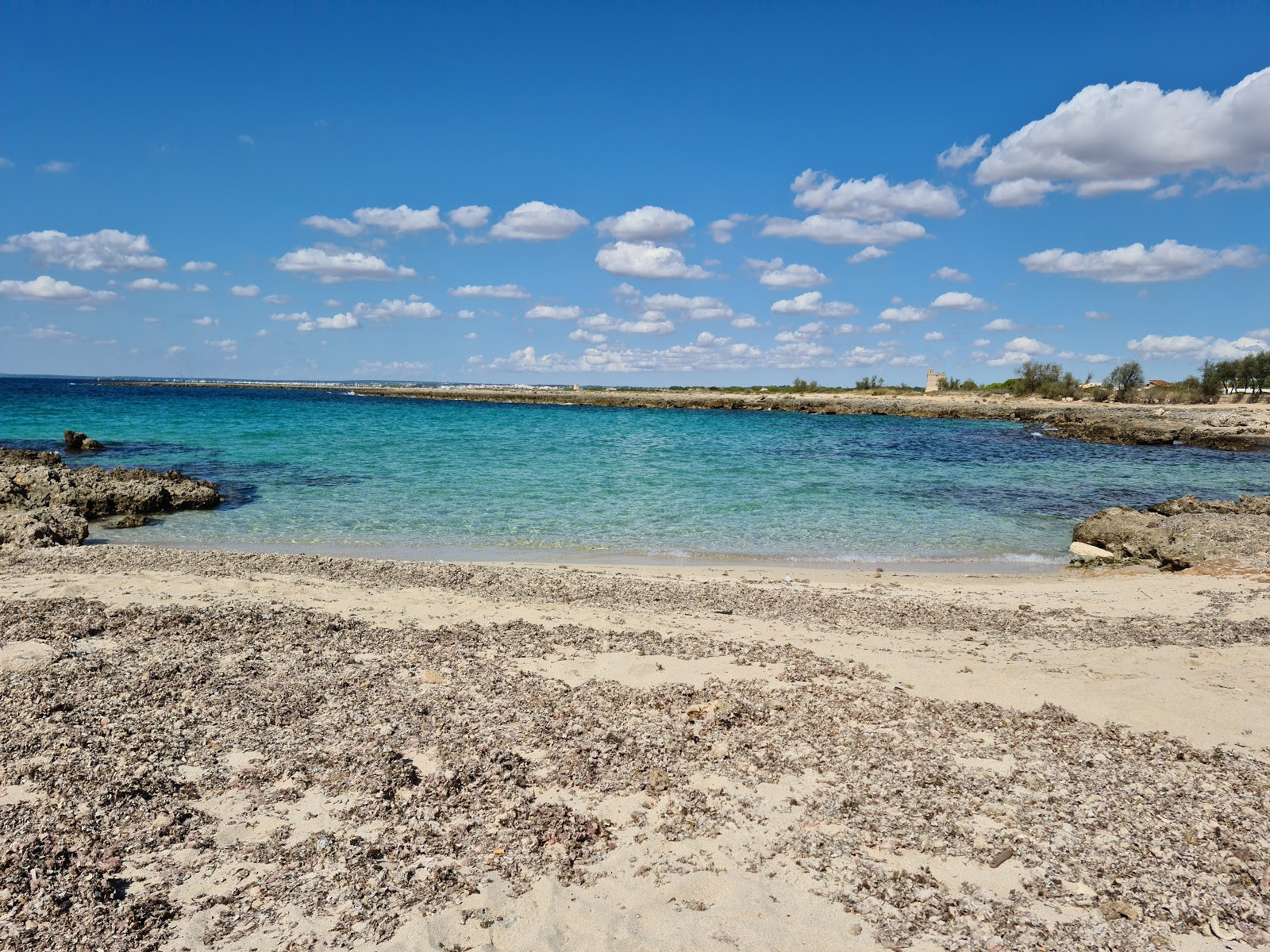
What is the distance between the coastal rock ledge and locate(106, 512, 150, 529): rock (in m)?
0.03

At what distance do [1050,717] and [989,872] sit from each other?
233cm

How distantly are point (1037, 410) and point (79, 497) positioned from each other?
225ft

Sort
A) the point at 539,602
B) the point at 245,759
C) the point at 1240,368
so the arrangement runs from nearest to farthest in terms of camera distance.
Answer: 1. the point at 245,759
2. the point at 539,602
3. the point at 1240,368

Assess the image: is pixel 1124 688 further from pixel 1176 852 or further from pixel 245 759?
pixel 245 759

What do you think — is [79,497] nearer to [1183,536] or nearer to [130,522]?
[130,522]

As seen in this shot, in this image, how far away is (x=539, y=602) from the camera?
9398mm

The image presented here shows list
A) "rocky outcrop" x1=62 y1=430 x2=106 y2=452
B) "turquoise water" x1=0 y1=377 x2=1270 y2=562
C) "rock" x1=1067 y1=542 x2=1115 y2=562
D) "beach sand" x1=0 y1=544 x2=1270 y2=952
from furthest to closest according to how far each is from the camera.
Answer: "rocky outcrop" x1=62 y1=430 x2=106 y2=452 → "turquoise water" x1=0 y1=377 x2=1270 y2=562 → "rock" x1=1067 y1=542 x2=1115 y2=562 → "beach sand" x1=0 y1=544 x2=1270 y2=952

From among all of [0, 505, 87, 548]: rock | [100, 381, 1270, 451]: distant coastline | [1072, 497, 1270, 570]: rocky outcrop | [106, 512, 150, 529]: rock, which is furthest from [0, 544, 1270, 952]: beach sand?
[100, 381, 1270, 451]: distant coastline

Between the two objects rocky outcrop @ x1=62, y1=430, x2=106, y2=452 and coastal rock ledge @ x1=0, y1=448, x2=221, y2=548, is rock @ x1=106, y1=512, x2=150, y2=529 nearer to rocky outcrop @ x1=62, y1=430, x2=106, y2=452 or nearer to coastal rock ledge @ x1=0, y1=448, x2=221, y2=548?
coastal rock ledge @ x1=0, y1=448, x2=221, y2=548

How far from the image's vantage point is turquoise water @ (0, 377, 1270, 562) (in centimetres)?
1456

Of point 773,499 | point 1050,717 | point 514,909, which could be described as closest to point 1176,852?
point 1050,717

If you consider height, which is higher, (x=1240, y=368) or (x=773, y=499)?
(x=1240, y=368)

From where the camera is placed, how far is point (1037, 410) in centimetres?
6562

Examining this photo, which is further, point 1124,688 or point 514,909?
point 1124,688
